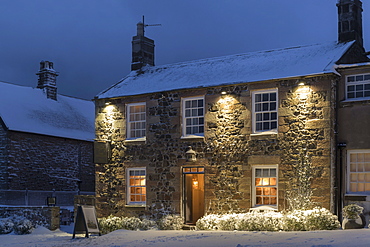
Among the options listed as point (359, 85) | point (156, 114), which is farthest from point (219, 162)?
point (359, 85)

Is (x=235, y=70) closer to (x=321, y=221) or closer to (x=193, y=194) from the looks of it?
(x=193, y=194)

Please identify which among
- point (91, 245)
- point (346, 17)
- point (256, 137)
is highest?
point (346, 17)

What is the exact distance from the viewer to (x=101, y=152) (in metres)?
22.7

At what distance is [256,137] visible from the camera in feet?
63.3

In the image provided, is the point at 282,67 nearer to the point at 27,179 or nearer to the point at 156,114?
the point at 156,114

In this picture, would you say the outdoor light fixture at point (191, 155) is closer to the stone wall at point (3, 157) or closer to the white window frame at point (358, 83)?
the white window frame at point (358, 83)

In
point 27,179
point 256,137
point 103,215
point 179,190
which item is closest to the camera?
point 256,137

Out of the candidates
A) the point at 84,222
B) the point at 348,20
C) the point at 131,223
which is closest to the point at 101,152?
the point at 131,223

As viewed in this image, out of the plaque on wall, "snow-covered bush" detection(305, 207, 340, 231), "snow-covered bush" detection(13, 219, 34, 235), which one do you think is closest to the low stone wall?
"snow-covered bush" detection(13, 219, 34, 235)

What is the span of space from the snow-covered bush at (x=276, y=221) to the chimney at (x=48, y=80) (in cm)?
1864

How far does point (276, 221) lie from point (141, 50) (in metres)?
11.4

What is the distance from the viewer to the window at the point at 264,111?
754 inches

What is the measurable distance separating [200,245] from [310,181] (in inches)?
237

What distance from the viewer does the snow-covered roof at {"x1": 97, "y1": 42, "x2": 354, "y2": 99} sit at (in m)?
19.1
